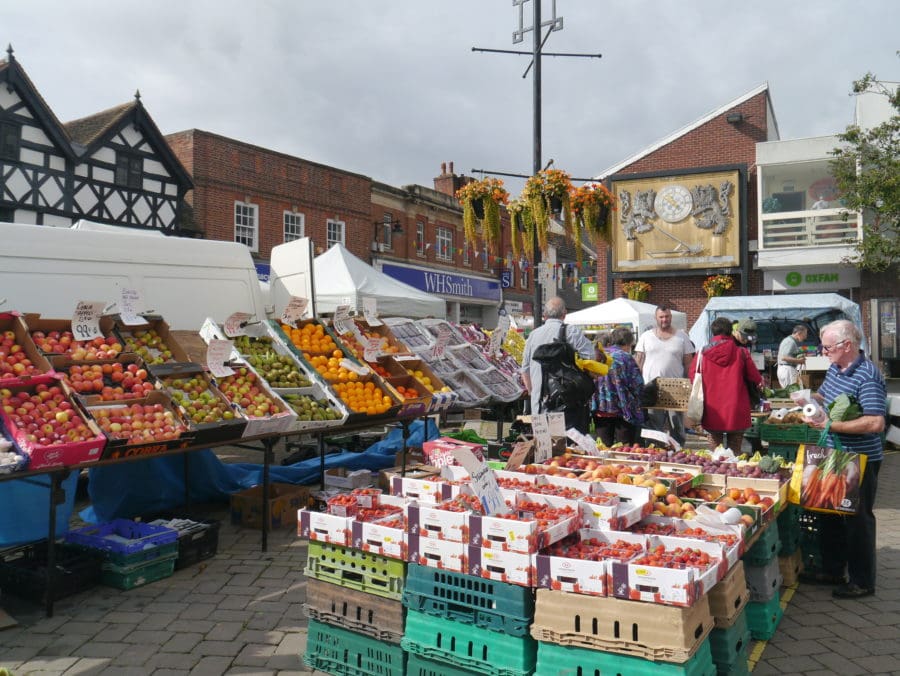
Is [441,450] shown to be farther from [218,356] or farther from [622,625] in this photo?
[622,625]

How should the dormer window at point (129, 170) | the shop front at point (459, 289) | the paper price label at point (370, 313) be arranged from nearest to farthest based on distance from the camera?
the paper price label at point (370, 313) → the dormer window at point (129, 170) → the shop front at point (459, 289)

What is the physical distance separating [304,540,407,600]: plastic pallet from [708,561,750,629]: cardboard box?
1348mm

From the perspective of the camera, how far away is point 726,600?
2766mm

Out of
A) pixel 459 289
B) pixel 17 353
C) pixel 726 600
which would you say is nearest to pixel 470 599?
pixel 726 600

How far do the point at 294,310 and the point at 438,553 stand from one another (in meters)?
4.42

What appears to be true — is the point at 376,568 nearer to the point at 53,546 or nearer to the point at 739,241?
the point at 53,546

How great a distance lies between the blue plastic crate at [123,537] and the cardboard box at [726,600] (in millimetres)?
3603

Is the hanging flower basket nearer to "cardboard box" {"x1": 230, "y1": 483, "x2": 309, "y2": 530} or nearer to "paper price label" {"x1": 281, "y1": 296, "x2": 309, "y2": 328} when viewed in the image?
"paper price label" {"x1": 281, "y1": 296, "x2": 309, "y2": 328}

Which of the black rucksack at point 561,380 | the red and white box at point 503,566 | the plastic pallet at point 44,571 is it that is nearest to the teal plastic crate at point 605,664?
the red and white box at point 503,566

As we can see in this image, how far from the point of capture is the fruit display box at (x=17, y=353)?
4426 mm

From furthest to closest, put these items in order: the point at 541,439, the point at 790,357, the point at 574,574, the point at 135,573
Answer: the point at 790,357 < the point at 541,439 < the point at 135,573 < the point at 574,574

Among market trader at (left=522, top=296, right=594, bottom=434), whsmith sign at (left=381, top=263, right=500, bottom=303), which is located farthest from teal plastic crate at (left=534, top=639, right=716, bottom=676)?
whsmith sign at (left=381, top=263, right=500, bottom=303)

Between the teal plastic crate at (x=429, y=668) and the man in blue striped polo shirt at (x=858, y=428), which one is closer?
the teal plastic crate at (x=429, y=668)

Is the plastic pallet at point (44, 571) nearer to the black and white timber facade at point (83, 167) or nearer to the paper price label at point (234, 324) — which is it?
the paper price label at point (234, 324)
